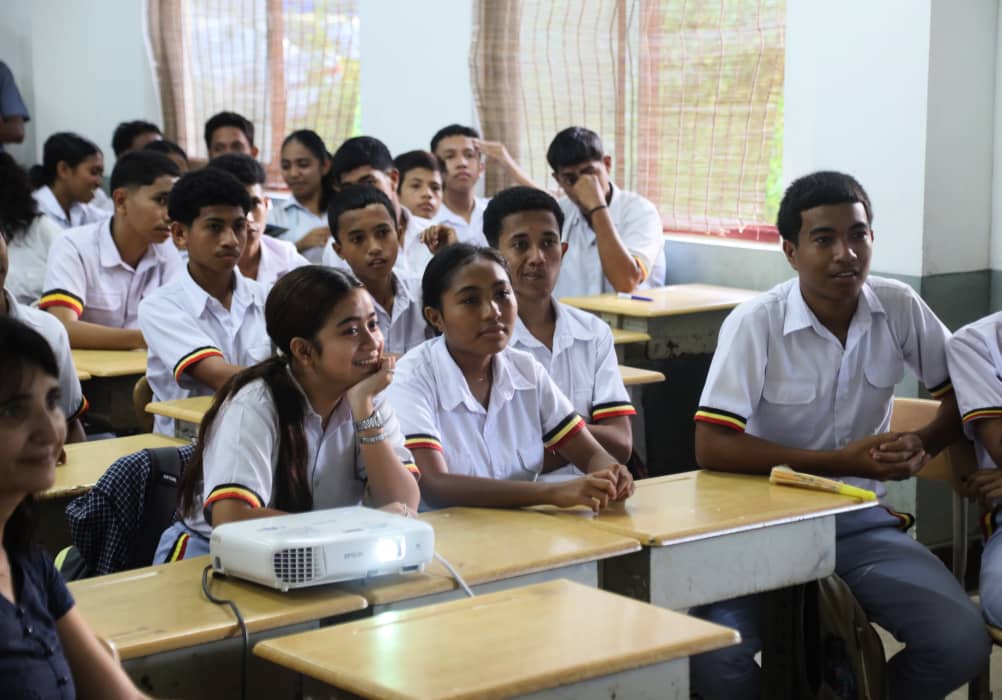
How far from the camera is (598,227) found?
4.69 m

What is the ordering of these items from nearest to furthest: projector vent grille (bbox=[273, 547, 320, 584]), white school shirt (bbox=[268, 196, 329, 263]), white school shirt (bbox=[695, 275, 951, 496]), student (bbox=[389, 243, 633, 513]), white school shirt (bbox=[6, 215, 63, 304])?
projector vent grille (bbox=[273, 547, 320, 584]) → student (bbox=[389, 243, 633, 513]) → white school shirt (bbox=[695, 275, 951, 496]) → white school shirt (bbox=[6, 215, 63, 304]) → white school shirt (bbox=[268, 196, 329, 263])

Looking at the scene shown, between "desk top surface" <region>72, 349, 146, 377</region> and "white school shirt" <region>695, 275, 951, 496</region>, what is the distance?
5.54ft

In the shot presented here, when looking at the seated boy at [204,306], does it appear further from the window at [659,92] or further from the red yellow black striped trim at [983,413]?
the window at [659,92]

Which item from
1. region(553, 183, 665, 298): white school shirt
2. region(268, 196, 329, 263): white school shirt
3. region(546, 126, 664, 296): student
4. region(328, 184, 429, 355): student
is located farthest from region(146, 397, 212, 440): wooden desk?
region(268, 196, 329, 263): white school shirt

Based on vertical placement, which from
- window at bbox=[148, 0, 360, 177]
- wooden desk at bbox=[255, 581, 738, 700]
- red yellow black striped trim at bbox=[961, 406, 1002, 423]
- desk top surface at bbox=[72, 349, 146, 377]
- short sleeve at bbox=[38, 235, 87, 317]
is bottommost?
desk top surface at bbox=[72, 349, 146, 377]

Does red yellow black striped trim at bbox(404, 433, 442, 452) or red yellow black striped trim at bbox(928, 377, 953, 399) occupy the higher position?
red yellow black striped trim at bbox(928, 377, 953, 399)

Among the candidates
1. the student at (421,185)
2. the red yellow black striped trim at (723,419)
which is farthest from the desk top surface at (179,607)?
the student at (421,185)

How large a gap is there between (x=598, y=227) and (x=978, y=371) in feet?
6.89

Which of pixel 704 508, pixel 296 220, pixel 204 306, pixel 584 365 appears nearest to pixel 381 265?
pixel 204 306

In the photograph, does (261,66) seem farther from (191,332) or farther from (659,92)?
(191,332)

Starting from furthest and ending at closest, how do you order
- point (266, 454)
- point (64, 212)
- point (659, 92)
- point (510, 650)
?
1. point (64, 212)
2. point (659, 92)
3. point (266, 454)
4. point (510, 650)

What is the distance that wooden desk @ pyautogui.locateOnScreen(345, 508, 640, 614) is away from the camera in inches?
74.6

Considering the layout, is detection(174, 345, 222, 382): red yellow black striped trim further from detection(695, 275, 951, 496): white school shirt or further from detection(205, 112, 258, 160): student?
detection(205, 112, 258, 160): student

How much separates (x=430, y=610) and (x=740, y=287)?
341 centimetres
